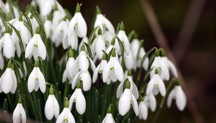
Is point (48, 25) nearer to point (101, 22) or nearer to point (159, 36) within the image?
point (101, 22)

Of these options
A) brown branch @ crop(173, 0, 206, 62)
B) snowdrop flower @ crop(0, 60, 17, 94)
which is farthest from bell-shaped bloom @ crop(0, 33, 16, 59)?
brown branch @ crop(173, 0, 206, 62)

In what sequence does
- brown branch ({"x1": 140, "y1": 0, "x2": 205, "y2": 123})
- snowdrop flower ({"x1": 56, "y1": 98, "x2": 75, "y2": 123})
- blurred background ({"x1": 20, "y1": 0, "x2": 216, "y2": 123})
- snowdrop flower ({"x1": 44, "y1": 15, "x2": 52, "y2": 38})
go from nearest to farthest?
1. snowdrop flower ({"x1": 56, "y1": 98, "x2": 75, "y2": 123})
2. snowdrop flower ({"x1": 44, "y1": 15, "x2": 52, "y2": 38})
3. brown branch ({"x1": 140, "y1": 0, "x2": 205, "y2": 123})
4. blurred background ({"x1": 20, "y1": 0, "x2": 216, "y2": 123})

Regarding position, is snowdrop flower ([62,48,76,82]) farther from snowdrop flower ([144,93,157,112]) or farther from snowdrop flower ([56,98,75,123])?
snowdrop flower ([144,93,157,112])

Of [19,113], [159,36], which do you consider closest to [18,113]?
[19,113]

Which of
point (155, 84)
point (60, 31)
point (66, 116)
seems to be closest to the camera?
point (66, 116)

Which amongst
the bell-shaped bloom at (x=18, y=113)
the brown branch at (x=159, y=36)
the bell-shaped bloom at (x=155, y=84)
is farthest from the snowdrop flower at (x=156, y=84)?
the brown branch at (x=159, y=36)

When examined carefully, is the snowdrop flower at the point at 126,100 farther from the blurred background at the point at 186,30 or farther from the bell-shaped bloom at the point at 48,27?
the blurred background at the point at 186,30

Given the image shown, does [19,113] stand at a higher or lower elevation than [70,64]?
lower
